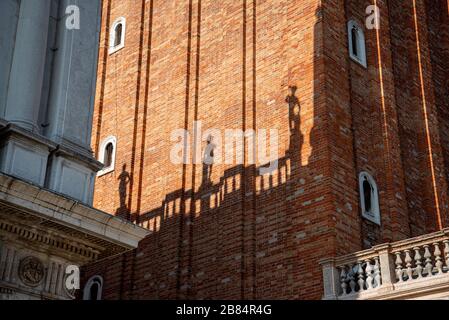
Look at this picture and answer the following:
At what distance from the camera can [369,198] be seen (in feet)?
64.6

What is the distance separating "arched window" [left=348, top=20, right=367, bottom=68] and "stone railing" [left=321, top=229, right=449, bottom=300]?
666cm

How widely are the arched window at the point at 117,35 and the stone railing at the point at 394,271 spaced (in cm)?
1148

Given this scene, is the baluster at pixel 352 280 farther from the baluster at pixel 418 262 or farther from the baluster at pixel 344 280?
the baluster at pixel 418 262

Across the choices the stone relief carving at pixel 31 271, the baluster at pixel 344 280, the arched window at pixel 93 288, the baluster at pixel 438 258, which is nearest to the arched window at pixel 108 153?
the arched window at pixel 93 288

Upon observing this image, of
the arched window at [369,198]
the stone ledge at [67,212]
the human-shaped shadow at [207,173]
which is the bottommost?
the stone ledge at [67,212]

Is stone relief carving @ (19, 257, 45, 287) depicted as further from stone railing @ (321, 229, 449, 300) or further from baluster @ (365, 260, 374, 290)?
baluster @ (365, 260, 374, 290)

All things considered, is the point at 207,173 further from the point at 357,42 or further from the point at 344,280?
the point at 344,280

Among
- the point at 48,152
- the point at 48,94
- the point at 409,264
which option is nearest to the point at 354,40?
the point at 409,264

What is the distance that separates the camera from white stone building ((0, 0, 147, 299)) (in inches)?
446

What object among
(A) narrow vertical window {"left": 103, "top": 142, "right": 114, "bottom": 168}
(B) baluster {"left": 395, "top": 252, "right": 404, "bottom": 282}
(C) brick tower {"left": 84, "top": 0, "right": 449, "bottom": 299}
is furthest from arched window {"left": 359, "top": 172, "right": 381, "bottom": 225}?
(A) narrow vertical window {"left": 103, "top": 142, "right": 114, "bottom": 168}

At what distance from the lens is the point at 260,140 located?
792 inches

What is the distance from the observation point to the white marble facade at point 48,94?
39.0ft
